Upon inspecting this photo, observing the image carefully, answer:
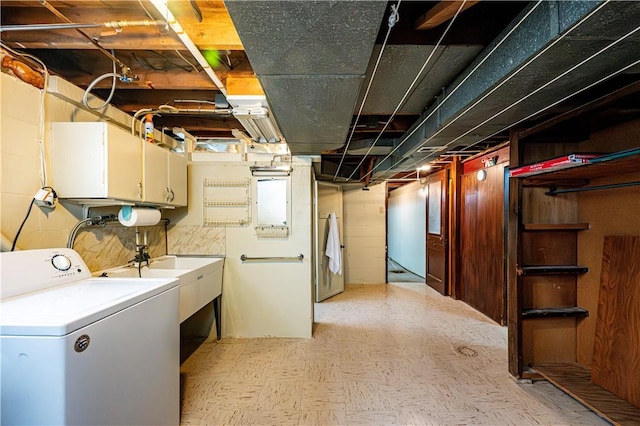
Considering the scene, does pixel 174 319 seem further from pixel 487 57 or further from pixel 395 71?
pixel 487 57

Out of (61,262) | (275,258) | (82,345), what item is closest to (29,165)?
(61,262)

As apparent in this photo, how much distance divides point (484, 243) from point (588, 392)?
1.96 m

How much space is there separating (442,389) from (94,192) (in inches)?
114

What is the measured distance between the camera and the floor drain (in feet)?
8.77

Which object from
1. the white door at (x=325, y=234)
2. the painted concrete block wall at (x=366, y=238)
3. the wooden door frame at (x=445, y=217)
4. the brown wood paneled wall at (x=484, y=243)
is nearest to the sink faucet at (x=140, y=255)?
the white door at (x=325, y=234)

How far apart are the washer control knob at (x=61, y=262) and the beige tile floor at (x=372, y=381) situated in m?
1.25

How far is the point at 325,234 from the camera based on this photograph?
15.4 feet

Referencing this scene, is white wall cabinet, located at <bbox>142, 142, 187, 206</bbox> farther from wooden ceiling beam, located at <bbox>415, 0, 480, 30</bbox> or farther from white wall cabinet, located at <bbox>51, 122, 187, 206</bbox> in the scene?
wooden ceiling beam, located at <bbox>415, 0, 480, 30</bbox>

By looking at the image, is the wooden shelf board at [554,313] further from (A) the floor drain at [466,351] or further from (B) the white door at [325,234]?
(B) the white door at [325,234]

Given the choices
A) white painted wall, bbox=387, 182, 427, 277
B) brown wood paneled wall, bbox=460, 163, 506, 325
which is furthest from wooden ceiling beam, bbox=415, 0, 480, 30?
white painted wall, bbox=387, 182, 427, 277

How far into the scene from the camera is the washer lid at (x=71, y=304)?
1014 mm

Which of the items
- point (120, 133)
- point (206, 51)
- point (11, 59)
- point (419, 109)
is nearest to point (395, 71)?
point (419, 109)

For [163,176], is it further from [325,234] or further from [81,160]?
[325,234]

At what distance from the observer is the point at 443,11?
1192 mm
